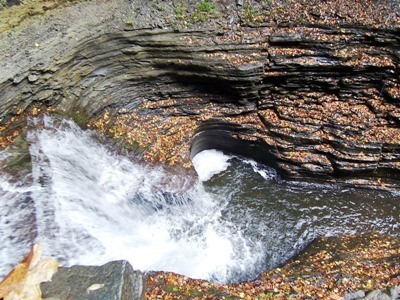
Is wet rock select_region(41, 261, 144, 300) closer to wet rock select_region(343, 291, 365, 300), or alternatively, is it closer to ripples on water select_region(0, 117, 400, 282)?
ripples on water select_region(0, 117, 400, 282)

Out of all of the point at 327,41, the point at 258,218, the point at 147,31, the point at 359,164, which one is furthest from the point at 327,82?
the point at 147,31

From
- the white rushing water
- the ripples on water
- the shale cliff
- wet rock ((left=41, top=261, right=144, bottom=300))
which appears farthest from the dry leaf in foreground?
the shale cliff

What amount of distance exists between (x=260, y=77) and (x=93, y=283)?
235 inches

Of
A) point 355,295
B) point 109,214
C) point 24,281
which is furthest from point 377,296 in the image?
point 109,214

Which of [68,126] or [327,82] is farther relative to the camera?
[327,82]

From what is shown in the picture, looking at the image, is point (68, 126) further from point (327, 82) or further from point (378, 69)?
point (378, 69)

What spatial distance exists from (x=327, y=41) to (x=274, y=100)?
5.90 feet

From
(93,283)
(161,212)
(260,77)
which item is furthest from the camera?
(260,77)

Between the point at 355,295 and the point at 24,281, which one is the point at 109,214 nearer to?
the point at 24,281

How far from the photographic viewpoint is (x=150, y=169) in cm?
794

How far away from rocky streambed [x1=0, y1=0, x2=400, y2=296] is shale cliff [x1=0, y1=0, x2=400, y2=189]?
0.02m

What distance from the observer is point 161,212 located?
A: 24.7 ft

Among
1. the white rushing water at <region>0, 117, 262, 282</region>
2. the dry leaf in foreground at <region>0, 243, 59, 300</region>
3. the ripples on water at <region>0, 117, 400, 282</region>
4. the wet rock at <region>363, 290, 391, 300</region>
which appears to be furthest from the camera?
the ripples on water at <region>0, 117, 400, 282</region>

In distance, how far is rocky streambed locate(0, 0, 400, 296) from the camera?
7.91 meters
